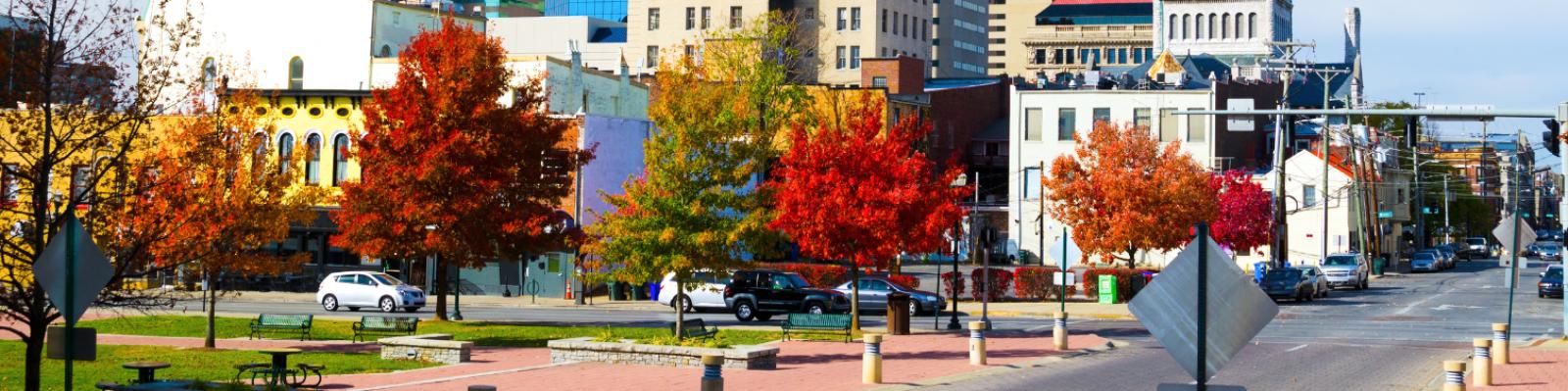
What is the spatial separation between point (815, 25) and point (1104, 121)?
47687 millimetres

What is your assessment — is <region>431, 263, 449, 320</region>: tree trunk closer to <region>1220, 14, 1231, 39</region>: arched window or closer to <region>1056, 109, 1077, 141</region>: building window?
<region>1056, 109, 1077, 141</region>: building window

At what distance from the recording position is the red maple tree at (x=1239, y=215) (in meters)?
66.2

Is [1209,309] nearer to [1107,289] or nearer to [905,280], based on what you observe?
[905,280]

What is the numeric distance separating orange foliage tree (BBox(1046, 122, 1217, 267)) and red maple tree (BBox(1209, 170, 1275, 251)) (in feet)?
27.5

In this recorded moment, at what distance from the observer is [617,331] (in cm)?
3550

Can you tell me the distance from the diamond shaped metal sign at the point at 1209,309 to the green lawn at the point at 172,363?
55.3ft

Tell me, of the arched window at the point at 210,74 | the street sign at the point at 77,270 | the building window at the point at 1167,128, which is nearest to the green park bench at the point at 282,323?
the arched window at the point at 210,74

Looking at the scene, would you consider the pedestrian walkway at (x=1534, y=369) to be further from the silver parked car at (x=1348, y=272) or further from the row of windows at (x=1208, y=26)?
the row of windows at (x=1208, y=26)

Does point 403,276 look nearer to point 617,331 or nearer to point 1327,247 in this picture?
point 617,331

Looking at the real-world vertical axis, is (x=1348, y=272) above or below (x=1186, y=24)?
below

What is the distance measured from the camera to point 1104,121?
83.5m

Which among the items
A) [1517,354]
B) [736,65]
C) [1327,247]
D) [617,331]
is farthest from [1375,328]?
[1327,247]

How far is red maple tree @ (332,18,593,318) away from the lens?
3847 centimetres

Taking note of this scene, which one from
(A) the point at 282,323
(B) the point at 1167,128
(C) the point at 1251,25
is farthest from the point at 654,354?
(C) the point at 1251,25
